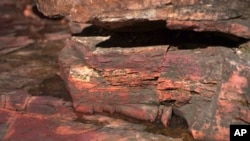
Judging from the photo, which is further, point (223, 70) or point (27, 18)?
point (27, 18)

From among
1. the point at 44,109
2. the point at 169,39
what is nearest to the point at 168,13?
the point at 169,39

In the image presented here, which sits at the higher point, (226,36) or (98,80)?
(226,36)

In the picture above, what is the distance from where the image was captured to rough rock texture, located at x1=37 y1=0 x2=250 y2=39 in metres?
2.34

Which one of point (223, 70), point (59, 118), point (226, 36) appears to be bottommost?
point (59, 118)

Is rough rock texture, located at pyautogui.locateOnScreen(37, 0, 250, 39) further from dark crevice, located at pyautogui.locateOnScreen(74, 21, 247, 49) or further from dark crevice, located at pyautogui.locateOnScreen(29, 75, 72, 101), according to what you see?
dark crevice, located at pyautogui.locateOnScreen(29, 75, 72, 101)

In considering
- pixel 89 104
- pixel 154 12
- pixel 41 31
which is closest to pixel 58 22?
pixel 41 31

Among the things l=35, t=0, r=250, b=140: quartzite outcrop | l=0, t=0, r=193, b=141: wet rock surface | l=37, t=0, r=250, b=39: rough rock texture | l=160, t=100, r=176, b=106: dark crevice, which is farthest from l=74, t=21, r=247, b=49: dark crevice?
l=0, t=0, r=193, b=141: wet rock surface

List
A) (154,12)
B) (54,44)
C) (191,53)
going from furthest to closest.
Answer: (54,44)
(191,53)
(154,12)

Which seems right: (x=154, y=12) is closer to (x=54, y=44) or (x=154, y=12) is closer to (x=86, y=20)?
(x=86, y=20)

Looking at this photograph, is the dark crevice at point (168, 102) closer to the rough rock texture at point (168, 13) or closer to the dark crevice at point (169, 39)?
the dark crevice at point (169, 39)

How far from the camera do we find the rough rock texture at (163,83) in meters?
2.47

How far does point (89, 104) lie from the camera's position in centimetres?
299

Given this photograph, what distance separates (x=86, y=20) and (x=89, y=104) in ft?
2.45

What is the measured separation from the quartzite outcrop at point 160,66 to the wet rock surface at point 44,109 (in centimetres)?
12
